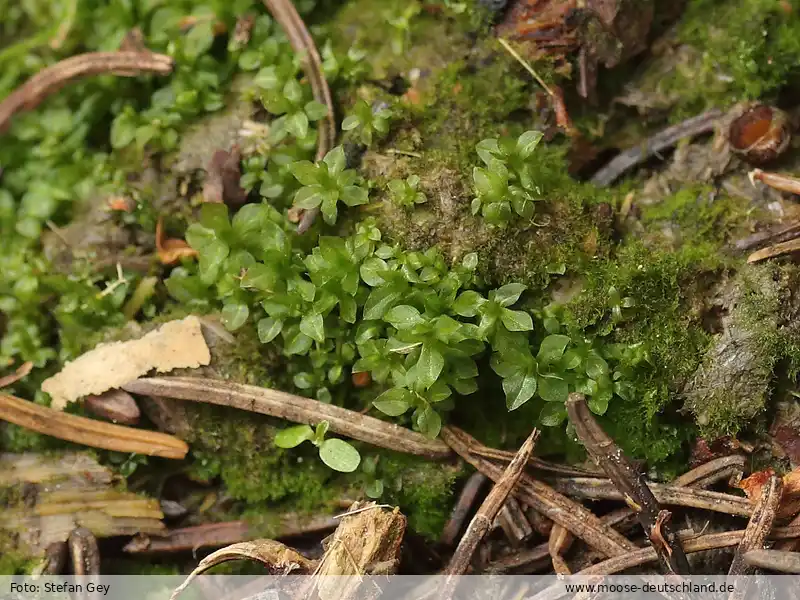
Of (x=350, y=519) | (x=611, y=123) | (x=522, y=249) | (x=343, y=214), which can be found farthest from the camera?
(x=611, y=123)

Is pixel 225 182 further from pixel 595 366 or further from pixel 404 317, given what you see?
pixel 595 366

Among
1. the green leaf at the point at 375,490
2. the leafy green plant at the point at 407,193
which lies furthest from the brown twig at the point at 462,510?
the leafy green plant at the point at 407,193

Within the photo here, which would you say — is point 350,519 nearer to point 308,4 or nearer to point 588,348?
point 588,348

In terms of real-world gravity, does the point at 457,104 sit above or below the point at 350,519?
above

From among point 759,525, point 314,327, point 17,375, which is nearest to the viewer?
point 759,525

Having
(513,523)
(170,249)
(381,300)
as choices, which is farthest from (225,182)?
(513,523)

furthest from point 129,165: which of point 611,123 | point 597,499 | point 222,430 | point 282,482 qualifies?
point 597,499
